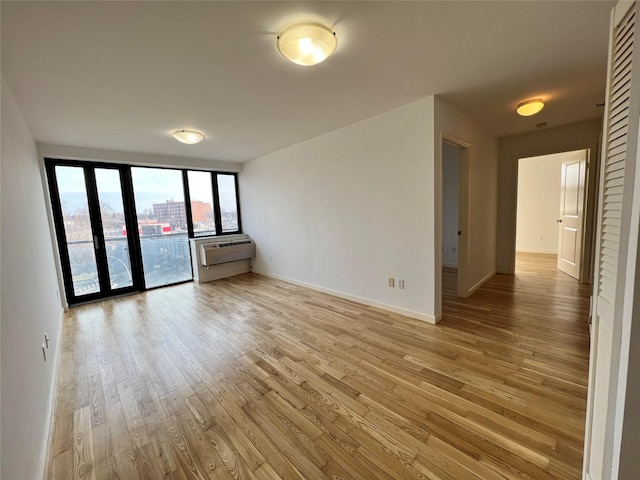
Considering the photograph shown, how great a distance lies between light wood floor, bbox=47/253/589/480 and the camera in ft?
4.43

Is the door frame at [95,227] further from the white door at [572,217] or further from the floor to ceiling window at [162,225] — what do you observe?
the white door at [572,217]

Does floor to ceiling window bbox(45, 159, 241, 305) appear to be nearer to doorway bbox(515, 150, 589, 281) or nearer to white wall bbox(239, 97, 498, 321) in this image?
white wall bbox(239, 97, 498, 321)

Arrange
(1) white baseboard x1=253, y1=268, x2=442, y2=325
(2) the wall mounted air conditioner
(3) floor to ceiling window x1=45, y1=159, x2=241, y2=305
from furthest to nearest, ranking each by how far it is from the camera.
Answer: (2) the wall mounted air conditioner → (3) floor to ceiling window x1=45, y1=159, x2=241, y2=305 → (1) white baseboard x1=253, y1=268, x2=442, y2=325

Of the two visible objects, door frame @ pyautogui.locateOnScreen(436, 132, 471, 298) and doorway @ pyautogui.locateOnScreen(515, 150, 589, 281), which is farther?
doorway @ pyautogui.locateOnScreen(515, 150, 589, 281)

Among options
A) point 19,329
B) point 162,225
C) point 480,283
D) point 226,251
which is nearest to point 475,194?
point 480,283

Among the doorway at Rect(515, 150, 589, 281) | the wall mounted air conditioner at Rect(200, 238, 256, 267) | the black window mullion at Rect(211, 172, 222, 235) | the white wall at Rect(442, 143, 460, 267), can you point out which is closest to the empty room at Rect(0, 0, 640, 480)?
the doorway at Rect(515, 150, 589, 281)

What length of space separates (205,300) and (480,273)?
175 inches

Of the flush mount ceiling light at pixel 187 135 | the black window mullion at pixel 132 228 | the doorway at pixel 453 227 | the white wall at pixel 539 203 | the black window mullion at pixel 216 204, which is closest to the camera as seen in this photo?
the flush mount ceiling light at pixel 187 135

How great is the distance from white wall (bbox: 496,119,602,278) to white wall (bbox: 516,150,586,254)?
2.23 meters

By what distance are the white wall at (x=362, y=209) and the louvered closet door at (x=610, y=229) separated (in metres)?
1.76

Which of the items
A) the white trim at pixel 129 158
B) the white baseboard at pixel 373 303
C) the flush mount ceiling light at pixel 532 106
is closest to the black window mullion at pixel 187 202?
the white trim at pixel 129 158

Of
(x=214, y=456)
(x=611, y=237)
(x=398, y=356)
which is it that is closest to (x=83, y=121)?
(x=214, y=456)

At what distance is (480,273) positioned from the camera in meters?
4.15

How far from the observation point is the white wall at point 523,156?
376 centimetres
